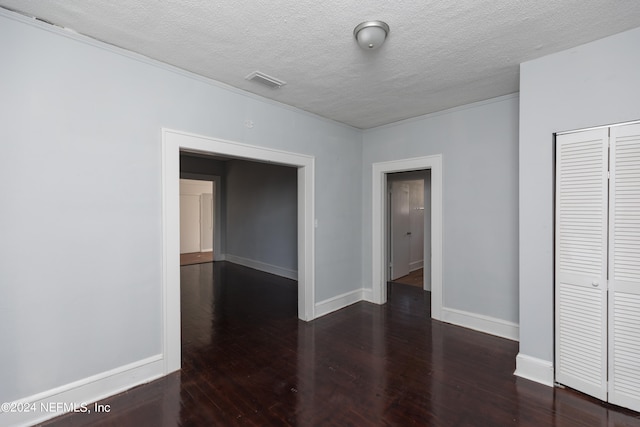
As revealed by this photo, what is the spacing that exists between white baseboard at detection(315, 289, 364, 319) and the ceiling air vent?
2746mm

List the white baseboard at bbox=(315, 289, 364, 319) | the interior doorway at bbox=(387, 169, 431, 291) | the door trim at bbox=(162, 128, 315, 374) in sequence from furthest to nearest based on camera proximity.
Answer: the interior doorway at bbox=(387, 169, 431, 291), the white baseboard at bbox=(315, 289, 364, 319), the door trim at bbox=(162, 128, 315, 374)

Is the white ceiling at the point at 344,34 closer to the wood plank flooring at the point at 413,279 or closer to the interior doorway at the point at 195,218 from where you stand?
the wood plank flooring at the point at 413,279

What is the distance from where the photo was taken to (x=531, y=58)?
2426 mm

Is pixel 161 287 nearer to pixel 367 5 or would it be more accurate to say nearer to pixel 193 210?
pixel 367 5

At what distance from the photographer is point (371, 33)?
199 cm

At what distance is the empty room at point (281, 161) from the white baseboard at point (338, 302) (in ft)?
1.73

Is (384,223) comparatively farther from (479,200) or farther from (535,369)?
(535,369)

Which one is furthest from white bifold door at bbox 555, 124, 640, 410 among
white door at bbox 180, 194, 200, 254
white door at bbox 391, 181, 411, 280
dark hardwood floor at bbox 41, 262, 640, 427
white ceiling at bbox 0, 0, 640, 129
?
white door at bbox 180, 194, 200, 254

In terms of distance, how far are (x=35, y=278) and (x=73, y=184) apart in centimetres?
68

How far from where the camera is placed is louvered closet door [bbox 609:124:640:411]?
2.02m

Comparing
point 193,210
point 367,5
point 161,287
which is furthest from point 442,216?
point 193,210

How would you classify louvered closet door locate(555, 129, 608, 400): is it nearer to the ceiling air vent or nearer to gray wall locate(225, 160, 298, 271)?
the ceiling air vent

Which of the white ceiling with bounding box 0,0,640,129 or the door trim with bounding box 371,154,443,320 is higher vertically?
the white ceiling with bounding box 0,0,640,129

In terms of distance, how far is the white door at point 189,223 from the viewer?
902cm
